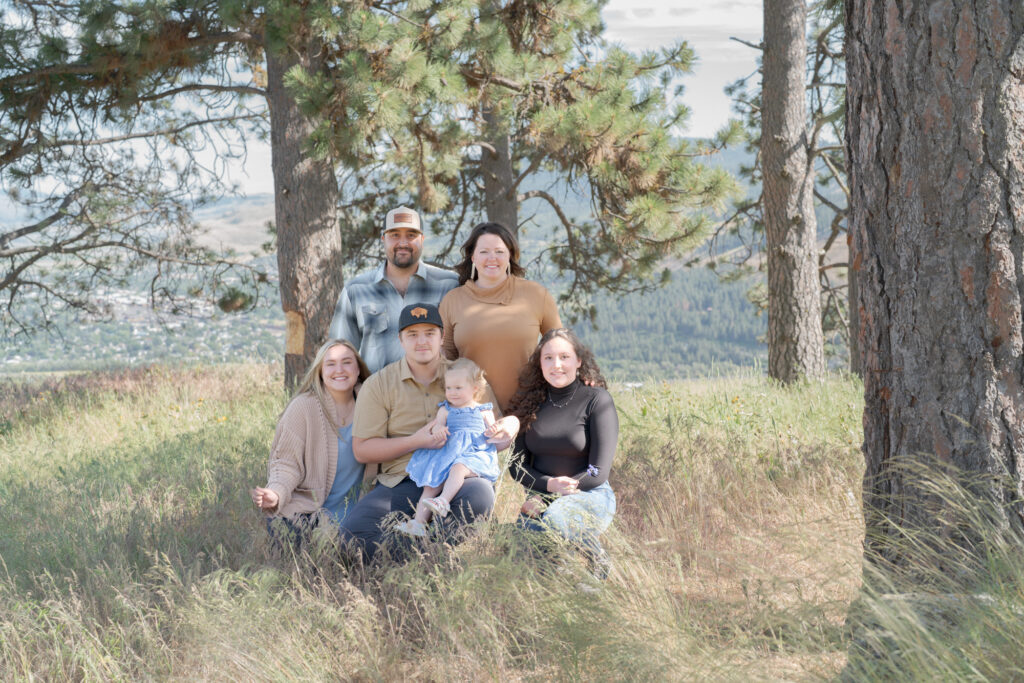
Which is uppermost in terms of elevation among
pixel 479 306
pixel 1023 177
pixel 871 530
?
pixel 1023 177

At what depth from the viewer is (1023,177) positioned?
244 cm

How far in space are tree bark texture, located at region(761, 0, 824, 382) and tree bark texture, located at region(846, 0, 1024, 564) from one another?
591 cm

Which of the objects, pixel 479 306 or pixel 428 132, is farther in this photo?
pixel 428 132

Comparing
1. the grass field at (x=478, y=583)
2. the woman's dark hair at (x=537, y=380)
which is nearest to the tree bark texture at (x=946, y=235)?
the grass field at (x=478, y=583)

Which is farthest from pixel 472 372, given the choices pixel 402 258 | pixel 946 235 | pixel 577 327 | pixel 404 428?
pixel 577 327

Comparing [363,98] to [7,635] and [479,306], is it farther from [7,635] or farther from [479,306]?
[7,635]

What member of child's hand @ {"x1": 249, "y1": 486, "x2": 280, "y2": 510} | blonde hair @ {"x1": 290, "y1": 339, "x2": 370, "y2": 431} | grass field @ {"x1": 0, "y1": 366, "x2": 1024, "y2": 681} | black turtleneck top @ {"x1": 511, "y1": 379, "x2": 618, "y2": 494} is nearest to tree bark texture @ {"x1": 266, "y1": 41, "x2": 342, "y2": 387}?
grass field @ {"x1": 0, "y1": 366, "x2": 1024, "y2": 681}

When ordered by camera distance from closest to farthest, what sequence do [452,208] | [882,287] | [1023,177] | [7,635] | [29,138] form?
[1023,177]
[882,287]
[7,635]
[29,138]
[452,208]

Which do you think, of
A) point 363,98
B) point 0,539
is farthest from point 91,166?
point 0,539

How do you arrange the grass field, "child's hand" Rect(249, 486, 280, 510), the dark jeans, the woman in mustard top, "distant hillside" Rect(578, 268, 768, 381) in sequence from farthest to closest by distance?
1. "distant hillside" Rect(578, 268, 768, 381)
2. the woman in mustard top
3. "child's hand" Rect(249, 486, 280, 510)
4. the dark jeans
5. the grass field

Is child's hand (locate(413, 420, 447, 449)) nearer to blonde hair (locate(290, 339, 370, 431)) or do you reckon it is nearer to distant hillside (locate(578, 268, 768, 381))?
blonde hair (locate(290, 339, 370, 431))

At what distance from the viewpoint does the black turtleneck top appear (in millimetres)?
3857

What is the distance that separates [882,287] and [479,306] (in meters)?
2.16

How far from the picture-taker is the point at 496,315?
425cm
